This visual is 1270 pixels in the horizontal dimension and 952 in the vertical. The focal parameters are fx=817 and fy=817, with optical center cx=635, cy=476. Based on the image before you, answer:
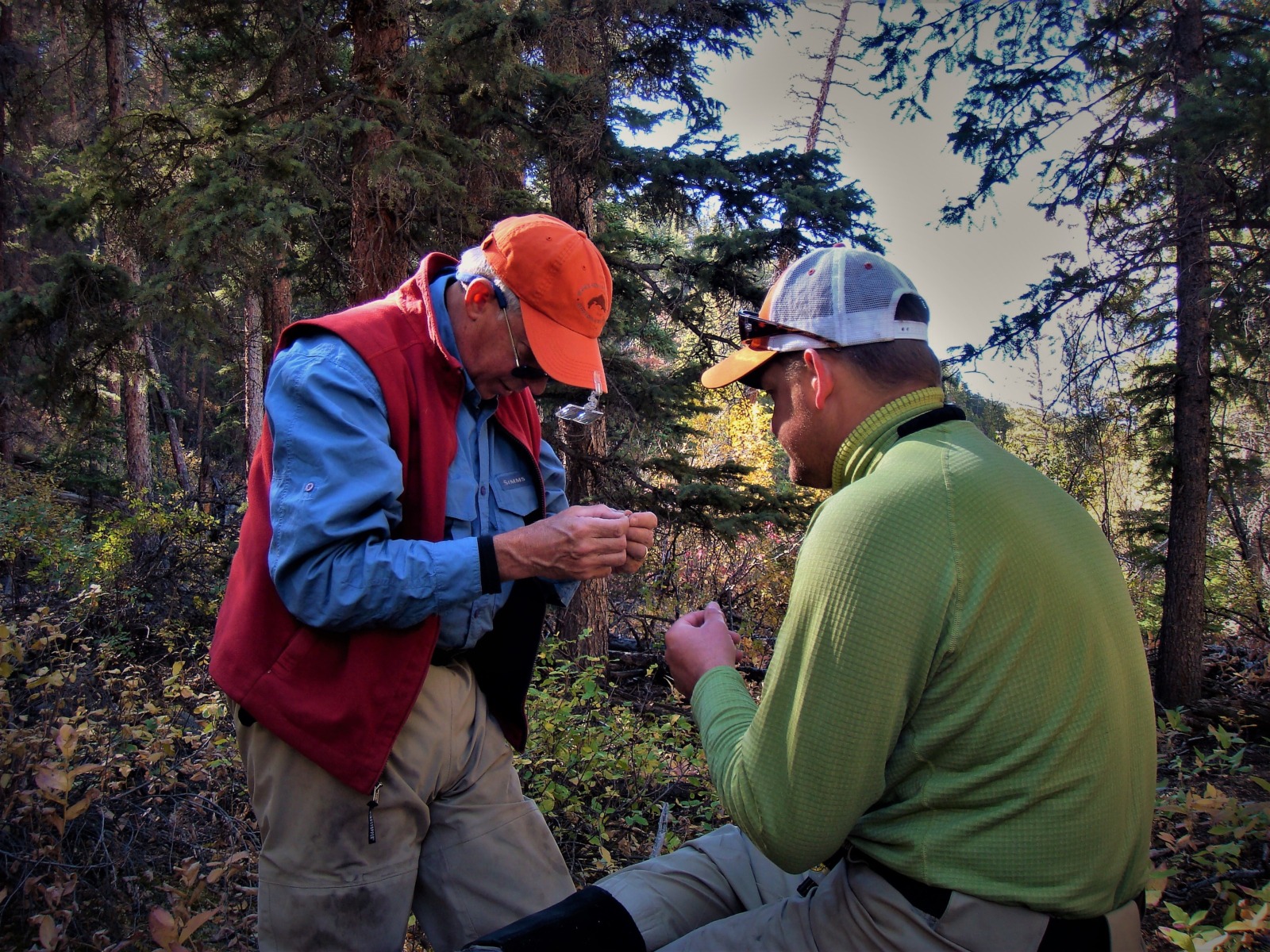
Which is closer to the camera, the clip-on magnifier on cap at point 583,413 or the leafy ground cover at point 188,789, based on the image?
the clip-on magnifier on cap at point 583,413

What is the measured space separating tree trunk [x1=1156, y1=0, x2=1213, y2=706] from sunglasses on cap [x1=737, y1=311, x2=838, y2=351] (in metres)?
9.07

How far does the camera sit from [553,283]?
2326mm

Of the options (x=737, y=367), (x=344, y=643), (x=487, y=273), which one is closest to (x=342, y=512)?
(x=344, y=643)

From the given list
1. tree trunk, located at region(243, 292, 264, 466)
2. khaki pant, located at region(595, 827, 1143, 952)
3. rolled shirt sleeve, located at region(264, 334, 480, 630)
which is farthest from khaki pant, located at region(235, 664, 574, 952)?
tree trunk, located at region(243, 292, 264, 466)

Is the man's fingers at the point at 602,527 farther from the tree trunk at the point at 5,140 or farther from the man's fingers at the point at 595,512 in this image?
the tree trunk at the point at 5,140

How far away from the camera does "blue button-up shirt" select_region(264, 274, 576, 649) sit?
6.01ft

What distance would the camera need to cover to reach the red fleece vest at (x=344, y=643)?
6.33ft

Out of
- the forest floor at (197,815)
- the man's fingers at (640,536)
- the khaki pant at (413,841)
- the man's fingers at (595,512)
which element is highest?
Answer: the man's fingers at (595,512)

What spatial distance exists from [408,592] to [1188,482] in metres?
9.99

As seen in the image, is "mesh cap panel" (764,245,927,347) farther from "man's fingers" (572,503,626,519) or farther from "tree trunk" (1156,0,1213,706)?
"tree trunk" (1156,0,1213,706)

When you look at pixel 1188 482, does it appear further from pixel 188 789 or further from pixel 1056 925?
pixel 188 789

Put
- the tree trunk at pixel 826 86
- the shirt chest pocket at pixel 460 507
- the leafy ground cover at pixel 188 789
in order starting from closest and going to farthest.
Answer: the shirt chest pocket at pixel 460 507 → the leafy ground cover at pixel 188 789 → the tree trunk at pixel 826 86

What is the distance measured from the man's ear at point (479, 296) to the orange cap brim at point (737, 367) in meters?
0.66

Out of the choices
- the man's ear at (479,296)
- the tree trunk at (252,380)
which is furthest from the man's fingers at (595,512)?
the tree trunk at (252,380)
